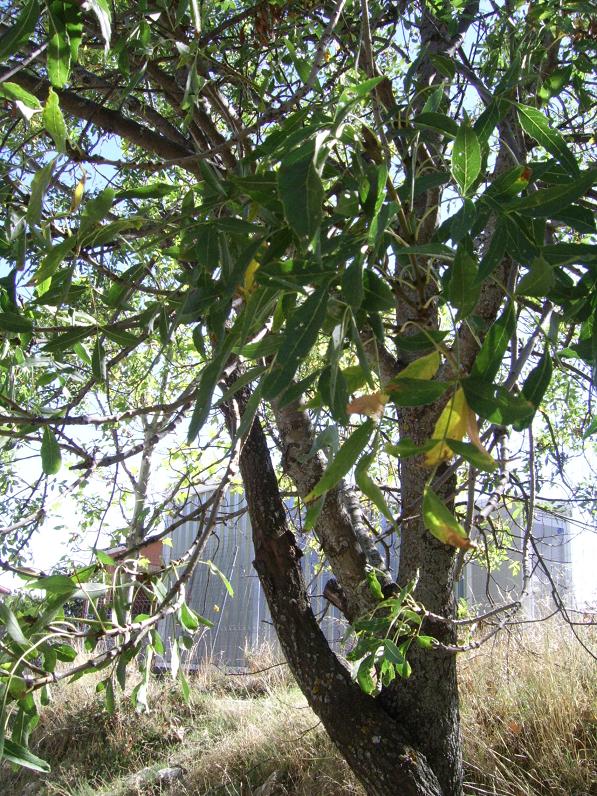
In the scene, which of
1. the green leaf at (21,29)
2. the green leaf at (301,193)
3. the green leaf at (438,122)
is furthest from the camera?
the green leaf at (21,29)

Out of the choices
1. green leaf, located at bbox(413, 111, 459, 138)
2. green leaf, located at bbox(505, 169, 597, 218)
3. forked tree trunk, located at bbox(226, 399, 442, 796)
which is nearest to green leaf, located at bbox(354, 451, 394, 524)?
green leaf, located at bbox(505, 169, 597, 218)

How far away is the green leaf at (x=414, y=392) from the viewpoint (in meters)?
0.75

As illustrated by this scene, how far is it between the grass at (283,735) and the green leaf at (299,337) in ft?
7.93

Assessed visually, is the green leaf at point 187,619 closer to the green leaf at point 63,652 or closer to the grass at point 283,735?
the green leaf at point 63,652

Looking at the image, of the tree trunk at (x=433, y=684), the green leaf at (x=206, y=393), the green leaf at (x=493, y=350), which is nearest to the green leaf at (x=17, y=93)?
the green leaf at (x=206, y=393)

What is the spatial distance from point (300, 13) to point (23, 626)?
210cm

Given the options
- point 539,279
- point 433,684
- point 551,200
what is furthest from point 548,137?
point 433,684

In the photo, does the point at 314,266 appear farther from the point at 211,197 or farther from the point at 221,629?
the point at 221,629

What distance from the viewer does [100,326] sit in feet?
3.76

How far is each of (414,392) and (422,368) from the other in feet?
0.21

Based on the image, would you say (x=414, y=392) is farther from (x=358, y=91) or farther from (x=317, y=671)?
(x=317, y=671)

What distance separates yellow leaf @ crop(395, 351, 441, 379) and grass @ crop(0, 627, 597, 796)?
233 cm

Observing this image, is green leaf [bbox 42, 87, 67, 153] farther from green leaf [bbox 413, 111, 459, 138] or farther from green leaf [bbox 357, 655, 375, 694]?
green leaf [bbox 357, 655, 375, 694]

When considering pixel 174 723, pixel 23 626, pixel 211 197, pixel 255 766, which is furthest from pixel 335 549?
pixel 174 723
